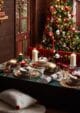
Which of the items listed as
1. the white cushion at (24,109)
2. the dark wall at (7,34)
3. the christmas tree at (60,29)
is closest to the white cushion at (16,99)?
the white cushion at (24,109)

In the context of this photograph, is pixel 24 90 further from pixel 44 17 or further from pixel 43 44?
pixel 44 17

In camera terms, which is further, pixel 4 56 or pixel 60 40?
pixel 60 40

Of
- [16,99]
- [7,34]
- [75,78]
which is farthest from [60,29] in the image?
[16,99]

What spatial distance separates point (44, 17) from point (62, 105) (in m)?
3.70

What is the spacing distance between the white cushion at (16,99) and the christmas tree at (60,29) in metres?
2.93

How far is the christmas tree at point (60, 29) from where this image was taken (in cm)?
589

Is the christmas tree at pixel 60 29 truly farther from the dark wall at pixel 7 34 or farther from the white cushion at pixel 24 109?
the white cushion at pixel 24 109

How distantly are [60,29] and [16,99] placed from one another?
129 inches

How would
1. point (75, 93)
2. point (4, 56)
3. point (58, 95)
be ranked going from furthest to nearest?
point (4, 56) < point (58, 95) < point (75, 93)

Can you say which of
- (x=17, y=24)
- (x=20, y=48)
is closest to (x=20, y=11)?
(x=17, y=24)

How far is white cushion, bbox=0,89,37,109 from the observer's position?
292cm

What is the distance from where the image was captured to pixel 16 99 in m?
2.94

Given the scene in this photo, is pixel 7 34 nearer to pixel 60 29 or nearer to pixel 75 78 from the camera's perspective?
pixel 60 29

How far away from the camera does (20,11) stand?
5938 mm
